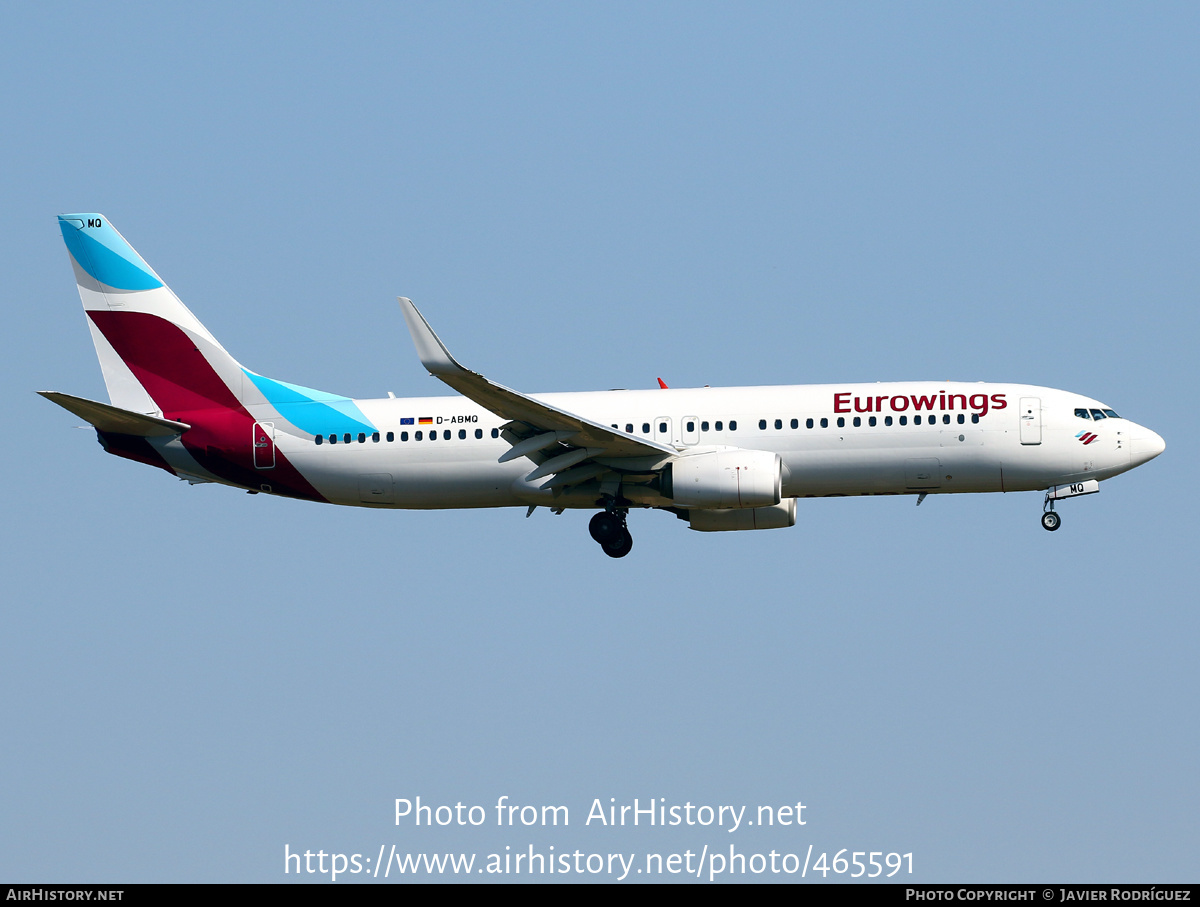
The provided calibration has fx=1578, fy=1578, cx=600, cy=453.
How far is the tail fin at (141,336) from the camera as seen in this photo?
147ft

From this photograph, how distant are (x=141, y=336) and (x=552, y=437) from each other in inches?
531

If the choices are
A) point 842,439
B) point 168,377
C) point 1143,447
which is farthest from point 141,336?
point 1143,447

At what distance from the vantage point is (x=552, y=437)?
4019cm

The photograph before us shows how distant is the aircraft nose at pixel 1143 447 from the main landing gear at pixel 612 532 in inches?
527

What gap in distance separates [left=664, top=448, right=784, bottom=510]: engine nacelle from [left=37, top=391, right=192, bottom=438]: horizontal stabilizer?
14179mm

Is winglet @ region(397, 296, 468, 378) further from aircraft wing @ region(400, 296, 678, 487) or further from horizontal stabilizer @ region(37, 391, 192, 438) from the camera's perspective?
horizontal stabilizer @ region(37, 391, 192, 438)

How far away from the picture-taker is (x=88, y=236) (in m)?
46.2

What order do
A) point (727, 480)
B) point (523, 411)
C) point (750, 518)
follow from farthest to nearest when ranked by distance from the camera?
point (750, 518)
point (727, 480)
point (523, 411)

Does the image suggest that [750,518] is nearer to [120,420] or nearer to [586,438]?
[586,438]

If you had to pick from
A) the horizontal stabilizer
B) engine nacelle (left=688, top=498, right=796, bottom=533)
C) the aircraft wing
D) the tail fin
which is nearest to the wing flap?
the aircraft wing

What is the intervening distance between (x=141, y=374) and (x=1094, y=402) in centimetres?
2654

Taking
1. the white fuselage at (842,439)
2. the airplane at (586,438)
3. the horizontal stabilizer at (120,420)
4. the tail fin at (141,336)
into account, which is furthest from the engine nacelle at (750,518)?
the horizontal stabilizer at (120,420)
